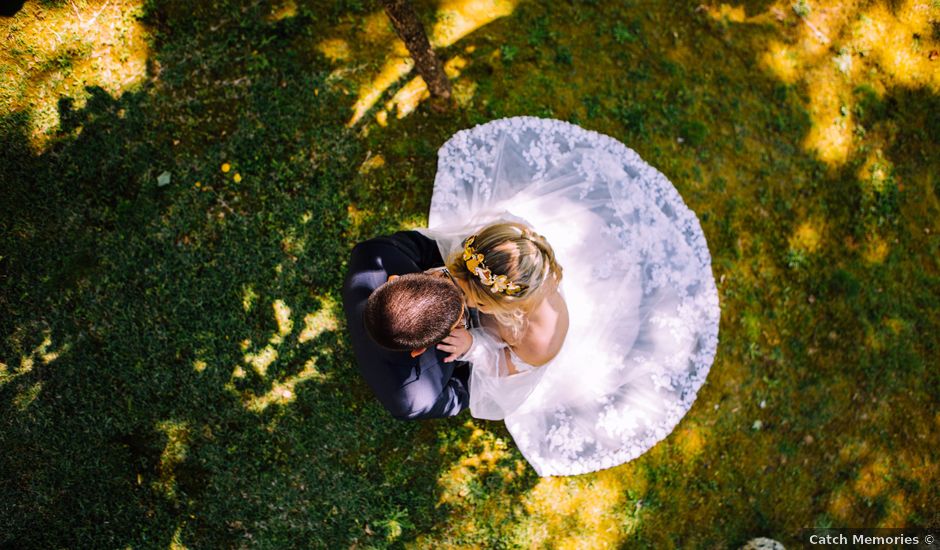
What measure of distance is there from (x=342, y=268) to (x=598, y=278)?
229cm

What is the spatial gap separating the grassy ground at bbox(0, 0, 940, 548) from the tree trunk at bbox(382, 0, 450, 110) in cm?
30

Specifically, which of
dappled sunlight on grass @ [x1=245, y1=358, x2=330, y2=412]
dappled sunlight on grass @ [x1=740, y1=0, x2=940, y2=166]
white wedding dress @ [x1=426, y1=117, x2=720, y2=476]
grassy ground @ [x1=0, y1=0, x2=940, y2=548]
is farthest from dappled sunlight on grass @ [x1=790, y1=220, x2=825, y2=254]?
dappled sunlight on grass @ [x1=245, y1=358, x2=330, y2=412]

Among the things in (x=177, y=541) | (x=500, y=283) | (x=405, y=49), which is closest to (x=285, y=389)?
(x=177, y=541)

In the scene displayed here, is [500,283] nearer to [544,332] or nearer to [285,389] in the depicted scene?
[544,332]

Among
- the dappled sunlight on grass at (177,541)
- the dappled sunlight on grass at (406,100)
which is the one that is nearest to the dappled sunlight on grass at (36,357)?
the dappled sunlight on grass at (177,541)

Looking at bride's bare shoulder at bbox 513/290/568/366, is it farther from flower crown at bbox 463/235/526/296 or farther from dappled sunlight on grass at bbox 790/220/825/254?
dappled sunlight on grass at bbox 790/220/825/254

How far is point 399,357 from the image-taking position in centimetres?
315

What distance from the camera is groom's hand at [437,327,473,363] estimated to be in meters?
3.35

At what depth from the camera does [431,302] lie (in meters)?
2.71

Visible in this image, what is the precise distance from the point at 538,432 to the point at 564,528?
1274mm

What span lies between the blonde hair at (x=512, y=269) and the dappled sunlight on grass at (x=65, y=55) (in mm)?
3815

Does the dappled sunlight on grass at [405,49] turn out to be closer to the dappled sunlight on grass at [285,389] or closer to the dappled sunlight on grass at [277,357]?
the dappled sunlight on grass at [277,357]

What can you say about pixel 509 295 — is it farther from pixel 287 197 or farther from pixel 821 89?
pixel 821 89

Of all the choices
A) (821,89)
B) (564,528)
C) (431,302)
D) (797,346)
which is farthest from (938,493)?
(431,302)
